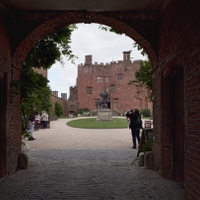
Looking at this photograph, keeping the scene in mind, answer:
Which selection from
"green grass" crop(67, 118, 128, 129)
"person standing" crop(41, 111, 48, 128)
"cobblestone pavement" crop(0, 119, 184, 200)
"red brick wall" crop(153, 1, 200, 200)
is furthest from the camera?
"green grass" crop(67, 118, 128, 129)

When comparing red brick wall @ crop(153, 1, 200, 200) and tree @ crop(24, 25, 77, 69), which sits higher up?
tree @ crop(24, 25, 77, 69)

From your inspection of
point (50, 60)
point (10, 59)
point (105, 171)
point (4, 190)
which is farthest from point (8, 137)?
point (50, 60)

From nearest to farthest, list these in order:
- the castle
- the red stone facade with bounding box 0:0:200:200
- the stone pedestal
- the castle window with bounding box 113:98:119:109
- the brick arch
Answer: the red stone facade with bounding box 0:0:200:200
the brick arch
the stone pedestal
the castle
the castle window with bounding box 113:98:119:109

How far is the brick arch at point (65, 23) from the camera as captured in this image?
6259mm

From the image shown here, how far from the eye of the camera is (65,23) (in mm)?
6648

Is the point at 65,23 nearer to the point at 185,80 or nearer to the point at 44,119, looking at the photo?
the point at 185,80

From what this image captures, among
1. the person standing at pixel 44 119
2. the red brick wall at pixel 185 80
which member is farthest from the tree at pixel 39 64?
the person standing at pixel 44 119

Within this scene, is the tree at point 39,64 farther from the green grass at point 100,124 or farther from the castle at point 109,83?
the castle at point 109,83

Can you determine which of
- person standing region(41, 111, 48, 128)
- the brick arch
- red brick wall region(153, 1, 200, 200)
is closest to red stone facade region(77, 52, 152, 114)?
person standing region(41, 111, 48, 128)

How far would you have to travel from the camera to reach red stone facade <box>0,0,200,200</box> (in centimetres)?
385

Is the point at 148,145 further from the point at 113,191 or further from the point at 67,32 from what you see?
the point at 67,32

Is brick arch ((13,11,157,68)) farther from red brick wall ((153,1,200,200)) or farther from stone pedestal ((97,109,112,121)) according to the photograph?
stone pedestal ((97,109,112,121))

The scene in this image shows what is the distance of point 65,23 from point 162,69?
9.44ft

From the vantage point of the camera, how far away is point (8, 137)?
18.8 feet
